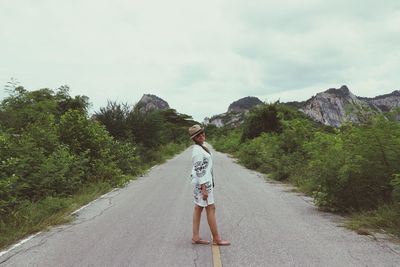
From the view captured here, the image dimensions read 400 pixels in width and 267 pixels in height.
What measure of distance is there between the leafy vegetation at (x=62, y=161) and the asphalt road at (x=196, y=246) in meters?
0.83

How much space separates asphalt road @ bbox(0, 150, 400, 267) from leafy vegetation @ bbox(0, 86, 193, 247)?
2.73ft

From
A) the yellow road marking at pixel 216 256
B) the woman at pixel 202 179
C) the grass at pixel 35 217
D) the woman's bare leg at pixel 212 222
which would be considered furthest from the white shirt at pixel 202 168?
the grass at pixel 35 217

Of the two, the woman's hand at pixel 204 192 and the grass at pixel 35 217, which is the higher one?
the woman's hand at pixel 204 192

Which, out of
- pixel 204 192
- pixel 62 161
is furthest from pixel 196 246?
pixel 62 161

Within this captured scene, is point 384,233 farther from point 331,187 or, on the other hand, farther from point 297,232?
point 331,187

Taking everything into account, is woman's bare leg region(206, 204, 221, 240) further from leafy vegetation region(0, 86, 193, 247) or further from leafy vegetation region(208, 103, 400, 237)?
leafy vegetation region(0, 86, 193, 247)

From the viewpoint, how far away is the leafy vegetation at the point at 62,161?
962 cm

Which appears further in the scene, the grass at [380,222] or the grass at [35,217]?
the grass at [35,217]

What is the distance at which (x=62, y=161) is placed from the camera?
13.3 meters

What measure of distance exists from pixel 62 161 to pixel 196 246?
750cm

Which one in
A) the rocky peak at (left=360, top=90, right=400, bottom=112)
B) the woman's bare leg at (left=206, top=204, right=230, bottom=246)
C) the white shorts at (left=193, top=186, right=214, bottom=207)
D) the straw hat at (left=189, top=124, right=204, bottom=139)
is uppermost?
the rocky peak at (left=360, top=90, right=400, bottom=112)

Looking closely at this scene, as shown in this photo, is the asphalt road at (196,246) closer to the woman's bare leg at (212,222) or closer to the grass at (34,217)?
the woman's bare leg at (212,222)

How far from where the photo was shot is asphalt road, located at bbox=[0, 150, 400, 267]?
6305 mm

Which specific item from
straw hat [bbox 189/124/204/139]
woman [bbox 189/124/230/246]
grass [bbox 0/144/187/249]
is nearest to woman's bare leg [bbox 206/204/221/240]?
woman [bbox 189/124/230/246]
